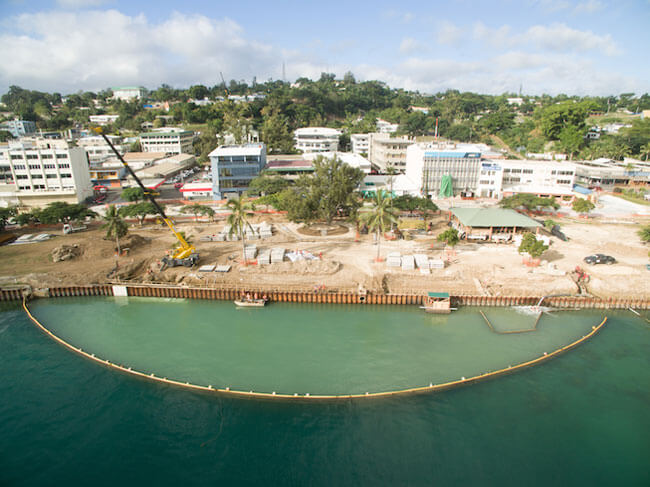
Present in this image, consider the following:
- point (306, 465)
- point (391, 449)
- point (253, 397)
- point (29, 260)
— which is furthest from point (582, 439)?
point (29, 260)

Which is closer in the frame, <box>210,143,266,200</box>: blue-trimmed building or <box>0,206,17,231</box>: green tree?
A: <box>0,206,17,231</box>: green tree

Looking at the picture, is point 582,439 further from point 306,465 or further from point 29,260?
Result: point 29,260

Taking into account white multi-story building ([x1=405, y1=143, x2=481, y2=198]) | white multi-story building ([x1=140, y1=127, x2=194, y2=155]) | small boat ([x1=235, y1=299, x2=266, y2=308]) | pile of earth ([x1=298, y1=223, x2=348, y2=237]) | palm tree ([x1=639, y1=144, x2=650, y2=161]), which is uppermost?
white multi-story building ([x1=140, y1=127, x2=194, y2=155])

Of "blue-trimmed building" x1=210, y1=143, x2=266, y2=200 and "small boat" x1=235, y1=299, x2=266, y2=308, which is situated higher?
"blue-trimmed building" x1=210, y1=143, x2=266, y2=200

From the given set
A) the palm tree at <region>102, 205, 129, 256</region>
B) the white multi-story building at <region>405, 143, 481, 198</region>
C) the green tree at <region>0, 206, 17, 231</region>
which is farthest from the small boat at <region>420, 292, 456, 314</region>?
the green tree at <region>0, 206, 17, 231</region>

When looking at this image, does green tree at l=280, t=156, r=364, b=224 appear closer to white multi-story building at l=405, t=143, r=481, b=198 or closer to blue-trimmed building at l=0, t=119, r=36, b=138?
white multi-story building at l=405, t=143, r=481, b=198

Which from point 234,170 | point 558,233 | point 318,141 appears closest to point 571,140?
point 558,233

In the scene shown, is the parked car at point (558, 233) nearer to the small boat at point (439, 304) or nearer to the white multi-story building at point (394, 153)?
the small boat at point (439, 304)

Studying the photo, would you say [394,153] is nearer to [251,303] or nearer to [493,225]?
[493,225]
